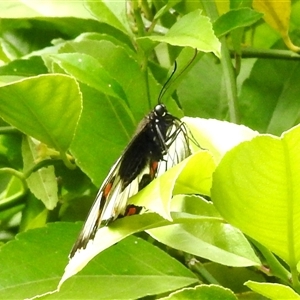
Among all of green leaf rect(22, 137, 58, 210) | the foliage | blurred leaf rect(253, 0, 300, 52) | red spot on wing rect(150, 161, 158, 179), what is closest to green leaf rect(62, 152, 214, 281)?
the foliage

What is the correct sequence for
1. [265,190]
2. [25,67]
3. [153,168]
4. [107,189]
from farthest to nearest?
[25,67] < [153,168] < [107,189] < [265,190]

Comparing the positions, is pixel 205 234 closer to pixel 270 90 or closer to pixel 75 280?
pixel 75 280

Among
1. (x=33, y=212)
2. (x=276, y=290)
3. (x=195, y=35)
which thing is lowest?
(x=33, y=212)

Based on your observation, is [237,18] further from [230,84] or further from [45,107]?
[45,107]

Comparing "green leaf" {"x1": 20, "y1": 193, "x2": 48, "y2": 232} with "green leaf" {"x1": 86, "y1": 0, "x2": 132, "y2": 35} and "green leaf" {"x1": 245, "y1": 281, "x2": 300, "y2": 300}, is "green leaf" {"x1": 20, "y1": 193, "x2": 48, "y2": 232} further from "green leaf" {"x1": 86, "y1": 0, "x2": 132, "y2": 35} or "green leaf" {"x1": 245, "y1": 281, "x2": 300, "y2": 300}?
"green leaf" {"x1": 245, "y1": 281, "x2": 300, "y2": 300}

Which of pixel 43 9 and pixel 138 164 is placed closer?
pixel 138 164

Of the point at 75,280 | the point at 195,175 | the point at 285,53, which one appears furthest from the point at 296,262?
the point at 285,53

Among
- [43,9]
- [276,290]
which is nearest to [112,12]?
[43,9]

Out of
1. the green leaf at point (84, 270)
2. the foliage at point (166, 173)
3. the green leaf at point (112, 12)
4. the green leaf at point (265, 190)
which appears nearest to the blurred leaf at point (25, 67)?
the foliage at point (166, 173)
